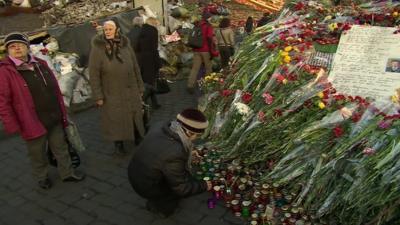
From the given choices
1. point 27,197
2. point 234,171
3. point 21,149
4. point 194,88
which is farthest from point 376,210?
point 194,88

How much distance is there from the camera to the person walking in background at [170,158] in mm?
3455

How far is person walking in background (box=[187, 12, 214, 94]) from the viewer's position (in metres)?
8.20

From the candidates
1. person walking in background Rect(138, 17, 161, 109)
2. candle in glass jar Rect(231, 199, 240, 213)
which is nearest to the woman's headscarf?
person walking in background Rect(138, 17, 161, 109)

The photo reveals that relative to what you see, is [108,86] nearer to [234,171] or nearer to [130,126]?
[130,126]

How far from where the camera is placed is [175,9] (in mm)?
12328

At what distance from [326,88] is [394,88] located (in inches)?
29.7

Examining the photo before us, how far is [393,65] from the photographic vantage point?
4824 millimetres

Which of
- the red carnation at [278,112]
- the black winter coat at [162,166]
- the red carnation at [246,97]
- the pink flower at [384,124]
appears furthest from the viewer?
the red carnation at [246,97]

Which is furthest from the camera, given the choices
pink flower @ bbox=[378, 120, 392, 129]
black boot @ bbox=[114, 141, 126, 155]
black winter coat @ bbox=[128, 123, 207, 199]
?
black boot @ bbox=[114, 141, 126, 155]

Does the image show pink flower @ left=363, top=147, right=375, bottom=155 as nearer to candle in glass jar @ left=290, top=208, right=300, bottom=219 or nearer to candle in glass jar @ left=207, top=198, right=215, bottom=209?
candle in glass jar @ left=290, top=208, right=300, bottom=219

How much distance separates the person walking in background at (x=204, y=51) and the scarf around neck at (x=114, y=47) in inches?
135

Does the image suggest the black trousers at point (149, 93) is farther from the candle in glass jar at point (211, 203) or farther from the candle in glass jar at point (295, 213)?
the candle in glass jar at point (295, 213)

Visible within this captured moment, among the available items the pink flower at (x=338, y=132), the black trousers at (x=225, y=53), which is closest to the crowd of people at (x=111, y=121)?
the pink flower at (x=338, y=132)

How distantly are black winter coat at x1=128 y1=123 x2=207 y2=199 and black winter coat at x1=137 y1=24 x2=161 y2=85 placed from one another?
3487mm
